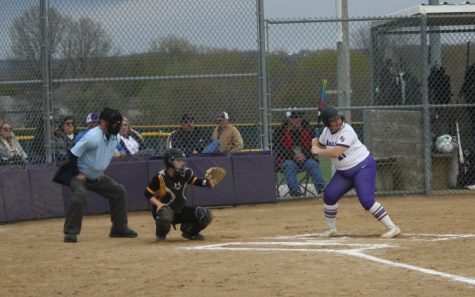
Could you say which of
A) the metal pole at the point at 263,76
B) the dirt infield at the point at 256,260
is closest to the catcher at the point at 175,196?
the dirt infield at the point at 256,260

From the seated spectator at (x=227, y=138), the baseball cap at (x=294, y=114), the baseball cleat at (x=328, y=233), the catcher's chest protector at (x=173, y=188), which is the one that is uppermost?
the baseball cap at (x=294, y=114)

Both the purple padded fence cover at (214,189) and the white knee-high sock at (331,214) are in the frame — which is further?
the purple padded fence cover at (214,189)

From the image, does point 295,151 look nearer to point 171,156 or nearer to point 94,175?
point 94,175

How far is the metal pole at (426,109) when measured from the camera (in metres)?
16.0

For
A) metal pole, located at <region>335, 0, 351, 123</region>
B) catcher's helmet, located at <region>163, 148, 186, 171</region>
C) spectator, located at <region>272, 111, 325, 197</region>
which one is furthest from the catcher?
metal pole, located at <region>335, 0, 351, 123</region>

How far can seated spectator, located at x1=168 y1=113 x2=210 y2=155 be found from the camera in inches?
607

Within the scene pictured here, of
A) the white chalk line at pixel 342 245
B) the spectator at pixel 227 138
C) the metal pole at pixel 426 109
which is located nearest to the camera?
the white chalk line at pixel 342 245

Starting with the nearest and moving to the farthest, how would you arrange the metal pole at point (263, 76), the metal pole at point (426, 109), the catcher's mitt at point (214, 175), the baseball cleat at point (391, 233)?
1. the baseball cleat at point (391, 233)
2. the catcher's mitt at point (214, 175)
3. the metal pole at point (263, 76)
4. the metal pole at point (426, 109)

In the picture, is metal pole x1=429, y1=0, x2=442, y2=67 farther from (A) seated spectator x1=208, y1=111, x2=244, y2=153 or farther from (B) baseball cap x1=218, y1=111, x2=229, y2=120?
(B) baseball cap x1=218, y1=111, x2=229, y2=120

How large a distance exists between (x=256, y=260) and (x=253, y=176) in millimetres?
6635

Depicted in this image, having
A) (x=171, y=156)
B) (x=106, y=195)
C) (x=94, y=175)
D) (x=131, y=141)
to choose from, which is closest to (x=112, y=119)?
(x=94, y=175)

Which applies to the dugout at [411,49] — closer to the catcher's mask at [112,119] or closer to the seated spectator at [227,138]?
the seated spectator at [227,138]

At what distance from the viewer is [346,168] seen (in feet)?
35.4

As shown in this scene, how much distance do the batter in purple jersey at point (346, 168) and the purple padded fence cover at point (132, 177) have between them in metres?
4.57
